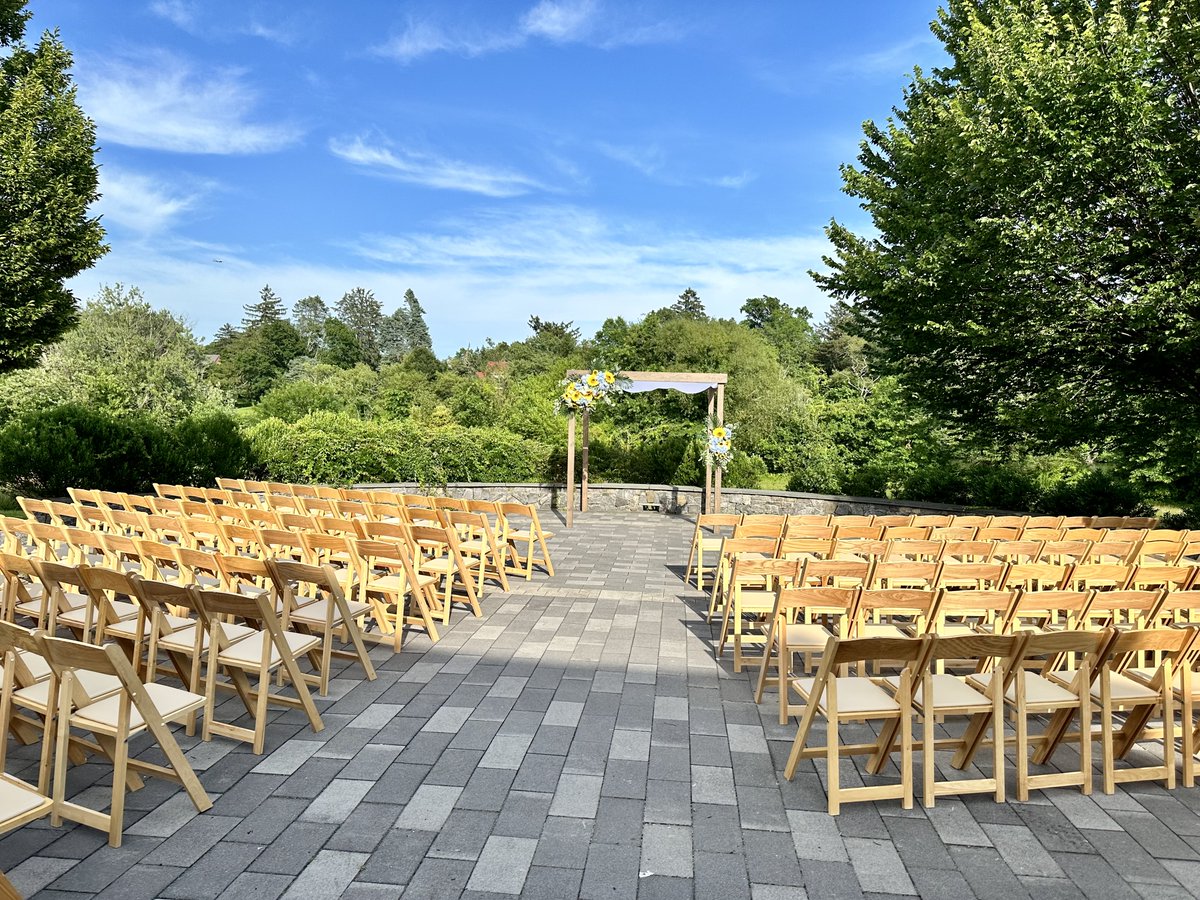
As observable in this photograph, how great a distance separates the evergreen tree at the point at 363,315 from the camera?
9019cm

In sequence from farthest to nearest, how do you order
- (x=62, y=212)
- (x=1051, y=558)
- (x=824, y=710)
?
A: (x=62, y=212)
(x=1051, y=558)
(x=824, y=710)

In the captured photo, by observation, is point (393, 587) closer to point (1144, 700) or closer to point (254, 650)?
Result: point (254, 650)

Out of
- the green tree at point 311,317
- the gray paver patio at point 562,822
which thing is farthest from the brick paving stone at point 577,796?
the green tree at point 311,317

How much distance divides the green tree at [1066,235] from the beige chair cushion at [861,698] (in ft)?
23.2

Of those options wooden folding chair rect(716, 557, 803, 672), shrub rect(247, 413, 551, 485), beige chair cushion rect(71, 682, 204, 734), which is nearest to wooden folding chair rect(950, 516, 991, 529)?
wooden folding chair rect(716, 557, 803, 672)

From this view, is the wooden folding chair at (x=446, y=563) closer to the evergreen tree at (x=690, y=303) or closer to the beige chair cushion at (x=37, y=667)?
the beige chair cushion at (x=37, y=667)

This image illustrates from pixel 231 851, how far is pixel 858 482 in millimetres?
14470

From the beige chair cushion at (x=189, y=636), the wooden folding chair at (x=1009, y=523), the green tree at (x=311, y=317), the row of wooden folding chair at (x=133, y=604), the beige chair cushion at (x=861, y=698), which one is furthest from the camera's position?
the green tree at (x=311, y=317)

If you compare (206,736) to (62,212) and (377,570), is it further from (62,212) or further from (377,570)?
(62,212)

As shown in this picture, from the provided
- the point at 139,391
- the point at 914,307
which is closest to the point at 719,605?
the point at 914,307

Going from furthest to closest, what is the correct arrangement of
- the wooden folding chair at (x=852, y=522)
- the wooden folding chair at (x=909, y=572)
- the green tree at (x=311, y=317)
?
the green tree at (x=311, y=317)
the wooden folding chair at (x=852, y=522)
the wooden folding chair at (x=909, y=572)

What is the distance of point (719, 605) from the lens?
261 inches

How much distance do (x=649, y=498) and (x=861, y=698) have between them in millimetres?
11950

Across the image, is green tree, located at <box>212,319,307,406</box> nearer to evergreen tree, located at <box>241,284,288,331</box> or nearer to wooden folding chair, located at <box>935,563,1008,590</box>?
evergreen tree, located at <box>241,284,288,331</box>
